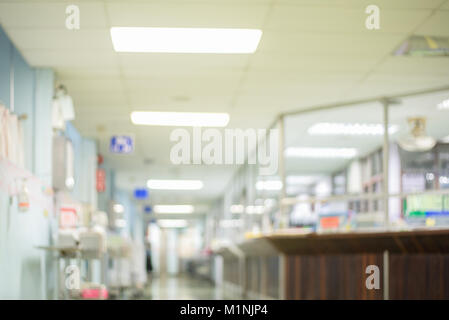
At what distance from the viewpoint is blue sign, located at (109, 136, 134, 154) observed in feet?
30.7

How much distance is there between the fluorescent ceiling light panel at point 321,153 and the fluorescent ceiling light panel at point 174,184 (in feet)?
14.6

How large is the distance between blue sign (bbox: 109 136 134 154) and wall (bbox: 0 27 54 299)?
8.78 ft

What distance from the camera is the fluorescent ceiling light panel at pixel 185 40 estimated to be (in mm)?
5543

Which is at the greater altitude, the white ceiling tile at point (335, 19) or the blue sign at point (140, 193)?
the white ceiling tile at point (335, 19)

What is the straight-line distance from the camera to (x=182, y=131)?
→ 9906 millimetres

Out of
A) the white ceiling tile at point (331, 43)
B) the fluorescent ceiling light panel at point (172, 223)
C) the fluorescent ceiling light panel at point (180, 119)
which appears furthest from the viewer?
the fluorescent ceiling light panel at point (172, 223)

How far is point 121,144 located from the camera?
944 centimetres

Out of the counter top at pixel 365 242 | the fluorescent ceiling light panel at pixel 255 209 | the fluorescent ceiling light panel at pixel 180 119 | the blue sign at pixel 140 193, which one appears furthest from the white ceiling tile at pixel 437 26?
the blue sign at pixel 140 193

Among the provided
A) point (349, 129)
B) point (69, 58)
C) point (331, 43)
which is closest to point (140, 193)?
point (349, 129)

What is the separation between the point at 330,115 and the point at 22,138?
176 inches

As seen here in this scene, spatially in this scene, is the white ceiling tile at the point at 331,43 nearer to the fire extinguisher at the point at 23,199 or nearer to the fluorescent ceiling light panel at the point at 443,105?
the fluorescent ceiling light panel at the point at 443,105

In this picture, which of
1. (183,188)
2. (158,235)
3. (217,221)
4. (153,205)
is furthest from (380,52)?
(158,235)

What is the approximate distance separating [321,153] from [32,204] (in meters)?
6.66
